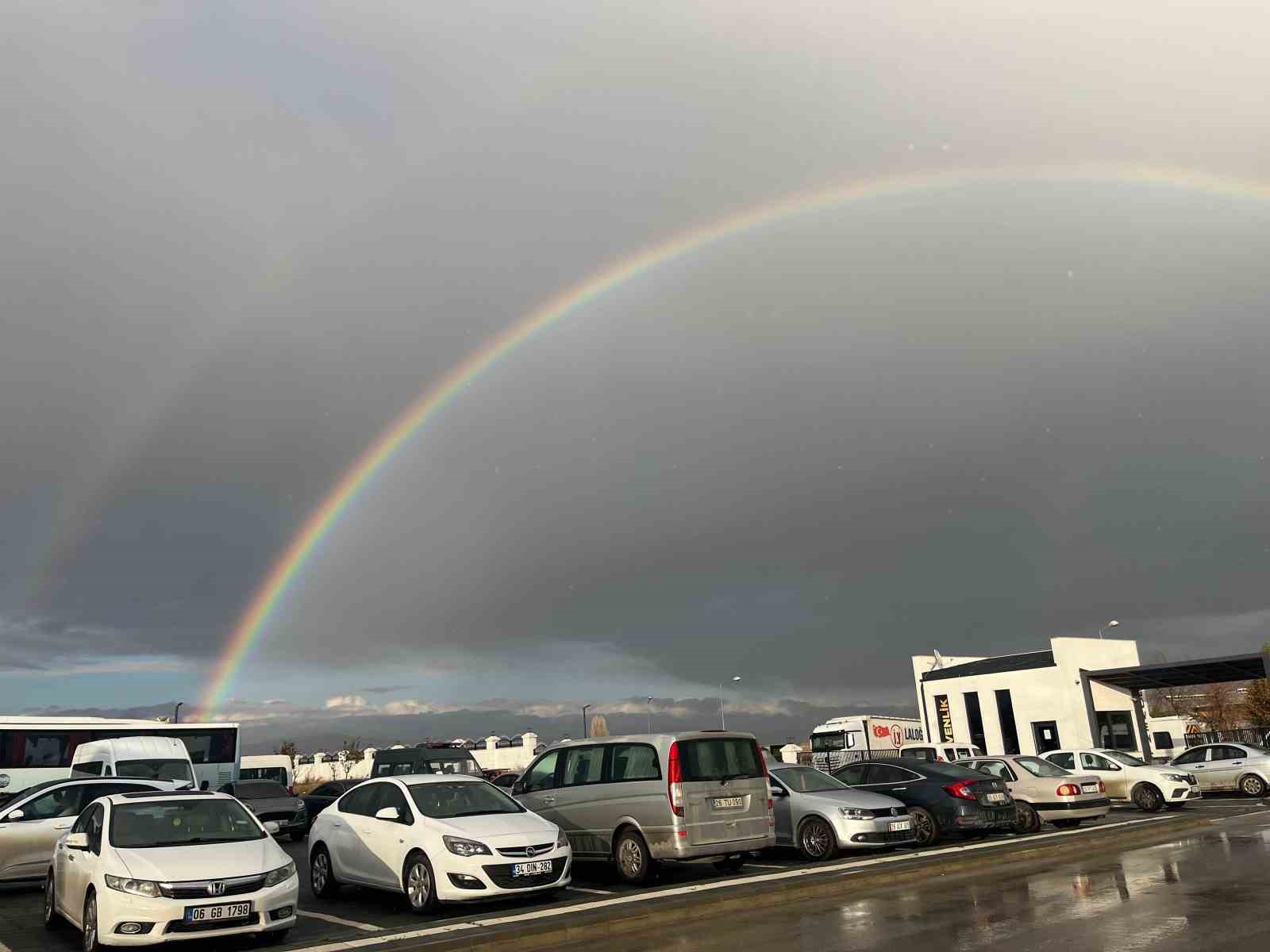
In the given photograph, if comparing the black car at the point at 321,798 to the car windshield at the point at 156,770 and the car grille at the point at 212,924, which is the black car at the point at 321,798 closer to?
the car windshield at the point at 156,770

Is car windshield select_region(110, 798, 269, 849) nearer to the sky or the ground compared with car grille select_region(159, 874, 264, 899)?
nearer to the sky

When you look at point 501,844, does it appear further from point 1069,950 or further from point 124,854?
point 1069,950

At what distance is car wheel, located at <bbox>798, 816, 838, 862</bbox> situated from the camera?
51.1ft

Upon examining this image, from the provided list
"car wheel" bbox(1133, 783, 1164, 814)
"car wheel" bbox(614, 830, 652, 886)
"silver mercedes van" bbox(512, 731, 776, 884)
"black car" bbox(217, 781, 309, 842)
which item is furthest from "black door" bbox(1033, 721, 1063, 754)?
"car wheel" bbox(614, 830, 652, 886)

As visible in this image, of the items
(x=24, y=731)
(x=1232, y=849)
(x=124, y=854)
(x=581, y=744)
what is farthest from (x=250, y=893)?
(x=24, y=731)

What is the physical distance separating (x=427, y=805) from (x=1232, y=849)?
487 inches

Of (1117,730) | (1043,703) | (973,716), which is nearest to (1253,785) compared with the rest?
(1043,703)

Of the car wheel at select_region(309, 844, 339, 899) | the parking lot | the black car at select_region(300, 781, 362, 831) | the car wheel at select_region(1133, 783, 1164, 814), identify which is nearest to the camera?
the parking lot

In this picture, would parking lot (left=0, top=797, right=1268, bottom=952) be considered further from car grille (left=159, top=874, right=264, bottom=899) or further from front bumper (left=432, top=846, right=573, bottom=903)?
car grille (left=159, top=874, right=264, bottom=899)

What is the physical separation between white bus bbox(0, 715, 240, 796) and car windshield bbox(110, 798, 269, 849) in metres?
21.3

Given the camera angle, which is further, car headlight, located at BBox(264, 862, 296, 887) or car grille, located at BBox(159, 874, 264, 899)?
car headlight, located at BBox(264, 862, 296, 887)

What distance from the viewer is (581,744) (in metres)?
14.8

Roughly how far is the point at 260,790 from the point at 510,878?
17.8m

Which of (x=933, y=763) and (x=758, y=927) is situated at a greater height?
(x=933, y=763)
